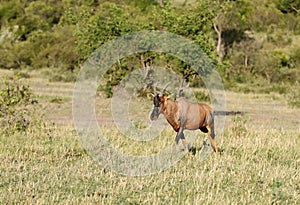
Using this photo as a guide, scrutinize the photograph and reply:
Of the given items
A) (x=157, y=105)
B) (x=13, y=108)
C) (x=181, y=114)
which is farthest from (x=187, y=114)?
(x=13, y=108)

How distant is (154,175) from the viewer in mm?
7691

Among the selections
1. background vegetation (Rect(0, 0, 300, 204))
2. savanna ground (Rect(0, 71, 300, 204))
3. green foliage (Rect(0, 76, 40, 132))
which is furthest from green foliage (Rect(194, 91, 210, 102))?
green foliage (Rect(0, 76, 40, 132))

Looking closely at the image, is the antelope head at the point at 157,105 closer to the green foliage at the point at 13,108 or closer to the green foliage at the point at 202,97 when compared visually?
the green foliage at the point at 13,108

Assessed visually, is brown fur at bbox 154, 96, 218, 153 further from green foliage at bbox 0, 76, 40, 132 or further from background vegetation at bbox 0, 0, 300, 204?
green foliage at bbox 0, 76, 40, 132

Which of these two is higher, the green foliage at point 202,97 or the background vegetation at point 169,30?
the background vegetation at point 169,30

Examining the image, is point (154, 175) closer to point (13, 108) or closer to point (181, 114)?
point (181, 114)

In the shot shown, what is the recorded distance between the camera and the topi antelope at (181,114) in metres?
8.99

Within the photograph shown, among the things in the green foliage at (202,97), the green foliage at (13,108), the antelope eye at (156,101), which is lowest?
the green foliage at (202,97)

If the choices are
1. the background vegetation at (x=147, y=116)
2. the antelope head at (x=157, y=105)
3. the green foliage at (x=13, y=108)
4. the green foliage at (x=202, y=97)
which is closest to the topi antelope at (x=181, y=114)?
the antelope head at (x=157, y=105)

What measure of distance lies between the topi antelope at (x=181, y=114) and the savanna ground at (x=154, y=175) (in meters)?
0.50

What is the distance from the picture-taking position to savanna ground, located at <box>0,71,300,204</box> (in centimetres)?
646

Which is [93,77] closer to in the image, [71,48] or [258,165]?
[71,48]

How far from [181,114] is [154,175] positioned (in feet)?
5.68

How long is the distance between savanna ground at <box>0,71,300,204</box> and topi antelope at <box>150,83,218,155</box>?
50 centimetres
